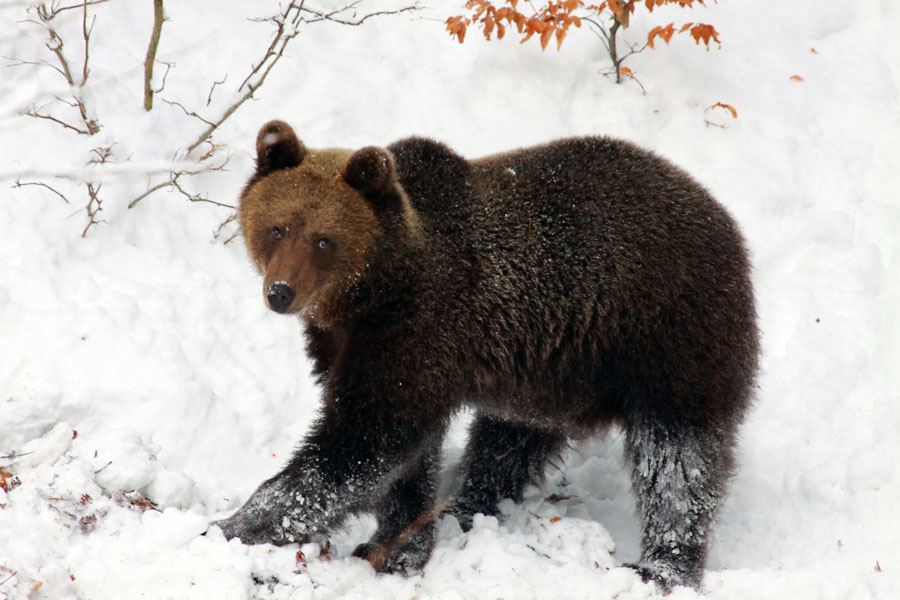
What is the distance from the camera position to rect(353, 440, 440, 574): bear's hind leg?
5.76 meters

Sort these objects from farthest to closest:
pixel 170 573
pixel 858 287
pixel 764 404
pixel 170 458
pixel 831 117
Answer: pixel 831 117 < pixel 858 287 < pixel 764 404 < pixel 170 458 < pixel 170 573

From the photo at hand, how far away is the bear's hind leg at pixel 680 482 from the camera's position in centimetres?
584

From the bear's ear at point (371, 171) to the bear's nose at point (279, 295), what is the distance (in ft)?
2.52

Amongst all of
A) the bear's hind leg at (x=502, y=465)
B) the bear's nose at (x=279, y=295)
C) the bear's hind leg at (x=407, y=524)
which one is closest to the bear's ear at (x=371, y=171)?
the bear's nose at (x=279, y=295)

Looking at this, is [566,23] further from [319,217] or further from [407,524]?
[407,524]

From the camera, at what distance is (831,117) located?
10.3 m

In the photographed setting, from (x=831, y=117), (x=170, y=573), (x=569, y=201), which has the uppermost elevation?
(x=569, y=201)

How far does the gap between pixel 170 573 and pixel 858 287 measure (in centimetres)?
665

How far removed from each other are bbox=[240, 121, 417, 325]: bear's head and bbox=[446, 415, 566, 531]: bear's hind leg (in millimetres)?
2067

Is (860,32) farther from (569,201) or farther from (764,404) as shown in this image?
(569,201)

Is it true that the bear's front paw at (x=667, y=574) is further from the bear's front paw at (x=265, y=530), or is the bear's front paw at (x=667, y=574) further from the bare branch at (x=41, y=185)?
the bare branch at (x=41, y=185)

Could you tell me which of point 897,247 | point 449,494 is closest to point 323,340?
point 449,494

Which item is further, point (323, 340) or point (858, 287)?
point (858, 287)

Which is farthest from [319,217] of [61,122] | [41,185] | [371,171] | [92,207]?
[61,122]
